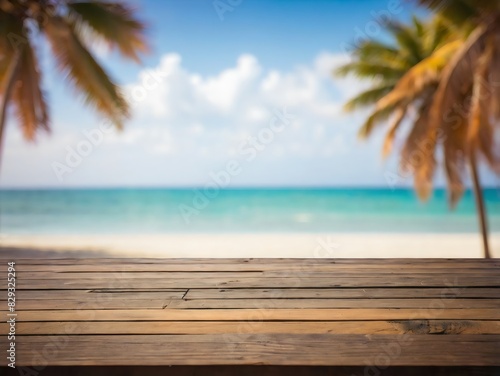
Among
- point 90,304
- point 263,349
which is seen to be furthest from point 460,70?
point 90,304

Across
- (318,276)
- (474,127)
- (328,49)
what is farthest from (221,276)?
(328,49)

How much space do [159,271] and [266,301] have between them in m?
0.71

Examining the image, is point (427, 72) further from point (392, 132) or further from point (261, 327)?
point (261, 327)

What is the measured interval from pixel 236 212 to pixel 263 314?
2030cm

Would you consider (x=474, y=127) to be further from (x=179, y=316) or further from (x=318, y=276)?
(x=179, y=316)

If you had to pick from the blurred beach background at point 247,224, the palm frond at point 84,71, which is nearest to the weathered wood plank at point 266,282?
the palm frond at point 84,71

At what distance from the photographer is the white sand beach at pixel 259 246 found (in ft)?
30.9

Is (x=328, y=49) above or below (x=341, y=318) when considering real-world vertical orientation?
above

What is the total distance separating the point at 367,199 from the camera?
88.0 feet

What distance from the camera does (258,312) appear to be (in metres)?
1.45

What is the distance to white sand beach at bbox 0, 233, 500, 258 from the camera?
9406mm

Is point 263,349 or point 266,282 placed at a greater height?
point 266,282

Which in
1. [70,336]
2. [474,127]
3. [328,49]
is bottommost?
[70,336]

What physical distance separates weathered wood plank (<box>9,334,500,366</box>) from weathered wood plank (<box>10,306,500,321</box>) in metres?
0.15
